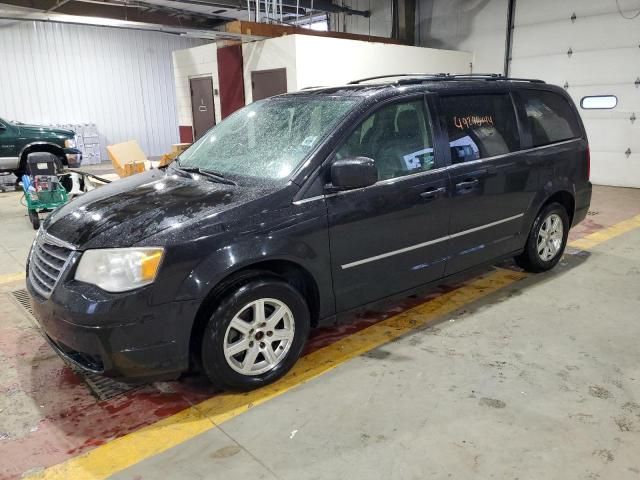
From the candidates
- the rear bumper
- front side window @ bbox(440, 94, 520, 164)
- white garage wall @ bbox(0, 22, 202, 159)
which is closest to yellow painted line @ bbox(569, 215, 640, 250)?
the rear bumper

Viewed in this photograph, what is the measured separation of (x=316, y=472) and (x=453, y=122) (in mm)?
2406

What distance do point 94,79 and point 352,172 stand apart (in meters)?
14.9

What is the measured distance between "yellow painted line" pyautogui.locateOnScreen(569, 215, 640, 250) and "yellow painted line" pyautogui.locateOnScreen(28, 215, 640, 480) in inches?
79.2

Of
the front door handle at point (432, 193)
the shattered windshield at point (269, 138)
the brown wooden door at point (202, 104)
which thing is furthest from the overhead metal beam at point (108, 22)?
the front door handle at point (432, 193)

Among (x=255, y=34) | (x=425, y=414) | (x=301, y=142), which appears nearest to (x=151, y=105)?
(x=255, y=34)

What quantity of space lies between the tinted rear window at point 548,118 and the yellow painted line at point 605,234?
1.50m

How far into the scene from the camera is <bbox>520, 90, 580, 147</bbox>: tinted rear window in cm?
400

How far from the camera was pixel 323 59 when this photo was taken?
8375 mm

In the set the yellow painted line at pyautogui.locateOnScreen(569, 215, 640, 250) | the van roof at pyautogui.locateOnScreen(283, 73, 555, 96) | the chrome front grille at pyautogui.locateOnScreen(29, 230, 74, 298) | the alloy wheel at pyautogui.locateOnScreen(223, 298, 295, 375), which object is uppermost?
the van roof at pyautogui.locateOnScreen(283, 73, 555, 96)

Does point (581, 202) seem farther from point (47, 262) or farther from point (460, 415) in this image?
point (47, 262)

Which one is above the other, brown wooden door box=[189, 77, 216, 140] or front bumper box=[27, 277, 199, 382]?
brown wooden door box=[189, 77, 216, 140]

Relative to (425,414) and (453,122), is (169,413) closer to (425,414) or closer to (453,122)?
(425,414)

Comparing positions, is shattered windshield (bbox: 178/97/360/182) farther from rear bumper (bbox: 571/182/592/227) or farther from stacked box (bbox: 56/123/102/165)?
stacked box (bbox: 56/123/102/165)

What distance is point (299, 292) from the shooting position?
2836 millimetres
